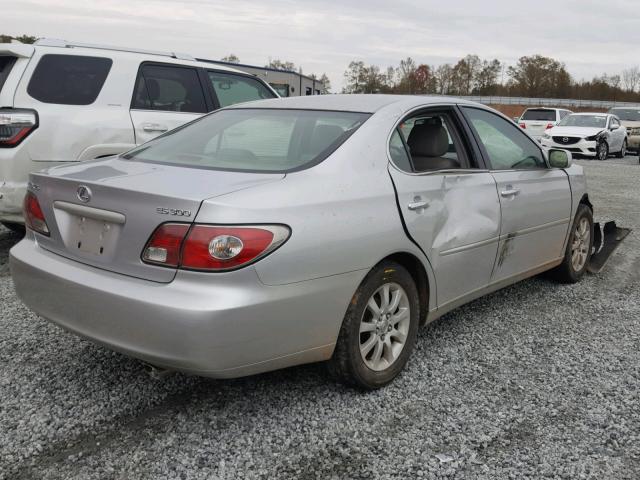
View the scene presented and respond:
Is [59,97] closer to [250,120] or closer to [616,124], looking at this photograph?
[250,120]

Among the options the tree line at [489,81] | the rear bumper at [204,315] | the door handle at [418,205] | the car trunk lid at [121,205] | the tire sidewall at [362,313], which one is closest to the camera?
the rear bumper at [204,315]

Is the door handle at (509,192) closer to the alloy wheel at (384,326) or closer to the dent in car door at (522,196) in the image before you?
the dent in car door at (522,196)

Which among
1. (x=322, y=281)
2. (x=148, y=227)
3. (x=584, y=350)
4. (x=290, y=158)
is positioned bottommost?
(x=584, y=350)

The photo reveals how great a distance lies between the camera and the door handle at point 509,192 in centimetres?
389

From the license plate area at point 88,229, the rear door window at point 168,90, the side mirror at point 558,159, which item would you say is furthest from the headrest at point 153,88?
the side mirror at point 558,159

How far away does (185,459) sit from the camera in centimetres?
253

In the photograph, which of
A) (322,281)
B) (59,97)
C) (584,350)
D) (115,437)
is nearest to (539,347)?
(584,350)

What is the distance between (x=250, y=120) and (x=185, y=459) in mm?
1934

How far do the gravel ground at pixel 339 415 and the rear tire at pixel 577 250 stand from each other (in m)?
0.99

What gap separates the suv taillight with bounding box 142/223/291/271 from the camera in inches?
94.0

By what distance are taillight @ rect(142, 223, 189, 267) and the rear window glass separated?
343 cm

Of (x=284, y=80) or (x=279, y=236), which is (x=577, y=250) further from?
(x=284, y=80)

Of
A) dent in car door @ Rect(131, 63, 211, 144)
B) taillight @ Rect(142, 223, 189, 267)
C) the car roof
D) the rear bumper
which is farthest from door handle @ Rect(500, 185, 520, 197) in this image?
dent in car door @ Rect(131, 63, 211, 144)

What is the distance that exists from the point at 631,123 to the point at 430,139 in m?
22.8
